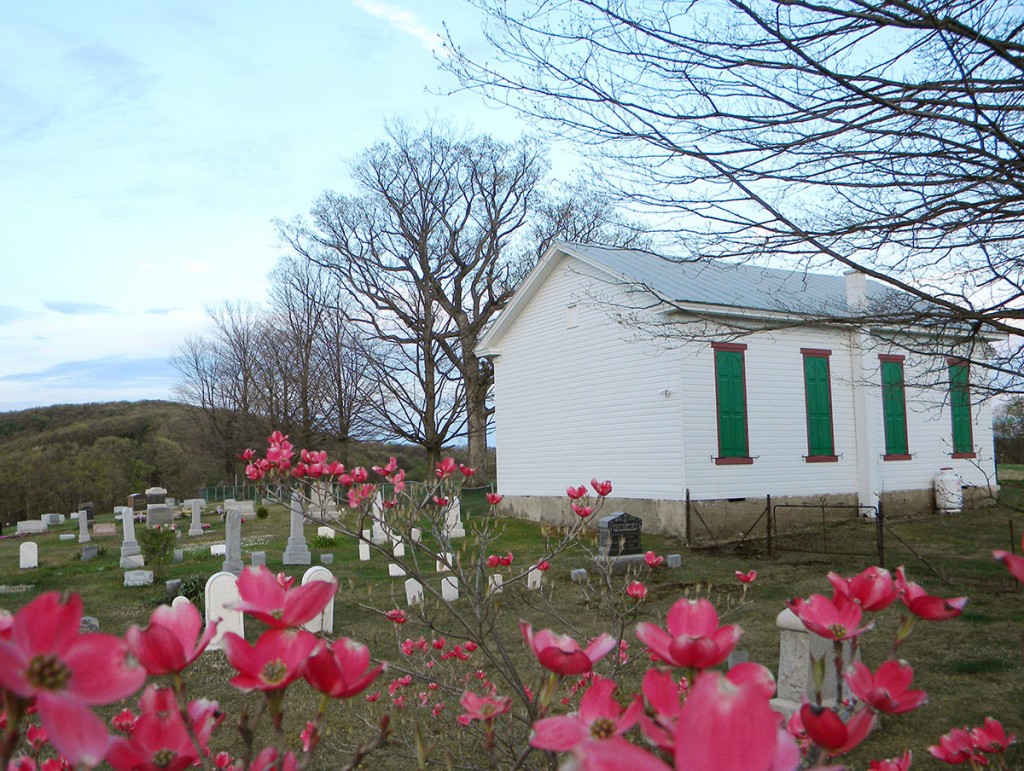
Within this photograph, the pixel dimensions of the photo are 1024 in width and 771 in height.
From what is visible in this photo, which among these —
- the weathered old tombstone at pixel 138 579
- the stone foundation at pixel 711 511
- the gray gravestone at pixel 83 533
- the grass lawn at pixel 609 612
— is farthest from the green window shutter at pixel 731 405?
the gray gravestone at pixel 83 533

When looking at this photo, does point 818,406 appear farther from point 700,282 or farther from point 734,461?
point 700,282

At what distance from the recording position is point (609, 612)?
20.2ft

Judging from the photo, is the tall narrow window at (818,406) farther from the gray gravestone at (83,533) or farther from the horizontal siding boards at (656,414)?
the gray gravestone at (83,533)

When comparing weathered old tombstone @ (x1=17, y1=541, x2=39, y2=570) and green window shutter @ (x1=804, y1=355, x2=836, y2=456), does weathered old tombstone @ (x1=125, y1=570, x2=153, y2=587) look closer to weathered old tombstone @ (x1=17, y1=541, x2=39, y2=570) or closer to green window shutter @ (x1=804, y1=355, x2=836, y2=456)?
weathered old tombstone @ (x1=17, y1=541, x2=39, y2=570)

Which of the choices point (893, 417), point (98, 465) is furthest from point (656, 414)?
point (98, 465)

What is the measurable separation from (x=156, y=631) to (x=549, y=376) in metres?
19.4

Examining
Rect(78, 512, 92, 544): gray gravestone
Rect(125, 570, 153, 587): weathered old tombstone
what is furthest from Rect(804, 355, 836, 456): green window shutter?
Rect(78, 512, 92, 544): gray gravestone

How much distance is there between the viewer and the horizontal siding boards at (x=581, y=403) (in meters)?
17.0

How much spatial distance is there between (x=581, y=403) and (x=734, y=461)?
3.96m

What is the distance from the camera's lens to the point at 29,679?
675 millimetres

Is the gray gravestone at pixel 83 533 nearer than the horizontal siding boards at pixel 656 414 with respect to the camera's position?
No

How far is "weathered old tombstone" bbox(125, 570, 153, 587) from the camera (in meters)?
12.6

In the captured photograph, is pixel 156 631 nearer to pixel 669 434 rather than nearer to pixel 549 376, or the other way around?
pixel 669 434

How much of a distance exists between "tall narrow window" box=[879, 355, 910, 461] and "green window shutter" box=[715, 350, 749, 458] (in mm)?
4726
